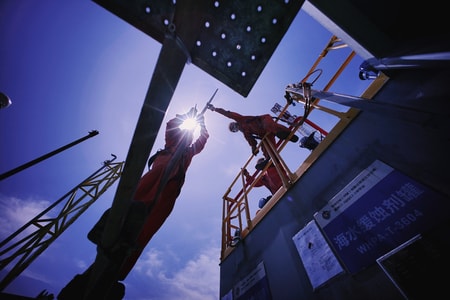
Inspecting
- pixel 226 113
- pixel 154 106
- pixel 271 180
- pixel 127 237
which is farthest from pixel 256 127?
pixel 154 106

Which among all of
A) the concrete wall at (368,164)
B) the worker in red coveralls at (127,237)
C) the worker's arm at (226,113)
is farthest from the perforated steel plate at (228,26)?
the worker's arm at (226,113)

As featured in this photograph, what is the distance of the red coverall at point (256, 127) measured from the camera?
5.46 m

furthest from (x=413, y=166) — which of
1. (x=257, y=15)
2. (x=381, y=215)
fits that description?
(x=257, y=15)

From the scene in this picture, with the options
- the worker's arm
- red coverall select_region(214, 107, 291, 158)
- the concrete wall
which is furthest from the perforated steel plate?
the worker's arm

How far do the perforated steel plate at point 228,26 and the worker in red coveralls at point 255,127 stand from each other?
13.1ft

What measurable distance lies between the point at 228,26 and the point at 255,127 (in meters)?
4.94

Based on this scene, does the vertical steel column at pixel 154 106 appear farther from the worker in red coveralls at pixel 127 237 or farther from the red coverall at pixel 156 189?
the red coverall at pixel 156 189

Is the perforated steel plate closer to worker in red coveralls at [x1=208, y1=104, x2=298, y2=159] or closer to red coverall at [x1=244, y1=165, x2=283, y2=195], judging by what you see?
worker in red coveralls at [x1=208, y1=104, x2=298, y2=159]

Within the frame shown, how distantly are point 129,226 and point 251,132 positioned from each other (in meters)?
5.39

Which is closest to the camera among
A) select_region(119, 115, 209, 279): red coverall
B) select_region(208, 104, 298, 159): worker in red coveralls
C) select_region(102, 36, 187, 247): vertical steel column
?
select_region(102, 36, 187, 247): vertical steel column

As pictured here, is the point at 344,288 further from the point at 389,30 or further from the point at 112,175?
the point at 112,175

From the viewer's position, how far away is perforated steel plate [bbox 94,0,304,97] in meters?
1.22

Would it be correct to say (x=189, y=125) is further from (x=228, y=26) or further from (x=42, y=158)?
(x=42, y=158)

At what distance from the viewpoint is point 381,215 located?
5.91 feet
